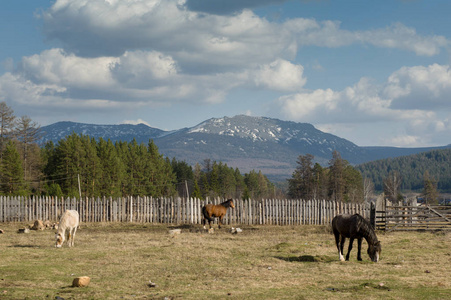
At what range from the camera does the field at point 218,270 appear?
34.8 feet

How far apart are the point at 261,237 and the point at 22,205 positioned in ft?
64.6

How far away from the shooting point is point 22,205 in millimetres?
33375

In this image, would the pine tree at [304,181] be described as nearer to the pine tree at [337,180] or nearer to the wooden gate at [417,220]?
the pine tree at [337,180]

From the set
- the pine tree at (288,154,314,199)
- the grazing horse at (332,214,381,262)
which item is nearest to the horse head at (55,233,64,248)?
the grazing horse at (332,214,381,262)

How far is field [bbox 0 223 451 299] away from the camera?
1059 cm

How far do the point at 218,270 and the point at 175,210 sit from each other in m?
18.4

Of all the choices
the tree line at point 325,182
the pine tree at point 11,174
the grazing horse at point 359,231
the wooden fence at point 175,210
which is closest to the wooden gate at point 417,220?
the wooden fence at point 175,210

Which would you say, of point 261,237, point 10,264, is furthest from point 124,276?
point 261,237

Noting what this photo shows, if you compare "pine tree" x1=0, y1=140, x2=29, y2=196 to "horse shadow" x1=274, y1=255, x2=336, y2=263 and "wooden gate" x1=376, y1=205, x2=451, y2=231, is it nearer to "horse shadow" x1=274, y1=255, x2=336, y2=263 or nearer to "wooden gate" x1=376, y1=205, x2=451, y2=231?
"wooden gate" x1=376, y1=205, x2=451, y2=231

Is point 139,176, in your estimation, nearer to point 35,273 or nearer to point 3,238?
point 3,238

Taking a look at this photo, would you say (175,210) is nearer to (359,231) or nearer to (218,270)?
(359,231)

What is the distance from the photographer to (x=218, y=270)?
13.5m

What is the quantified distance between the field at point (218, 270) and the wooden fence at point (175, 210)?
913 cm

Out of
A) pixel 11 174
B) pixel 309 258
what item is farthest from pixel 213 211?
pixel 11 174
